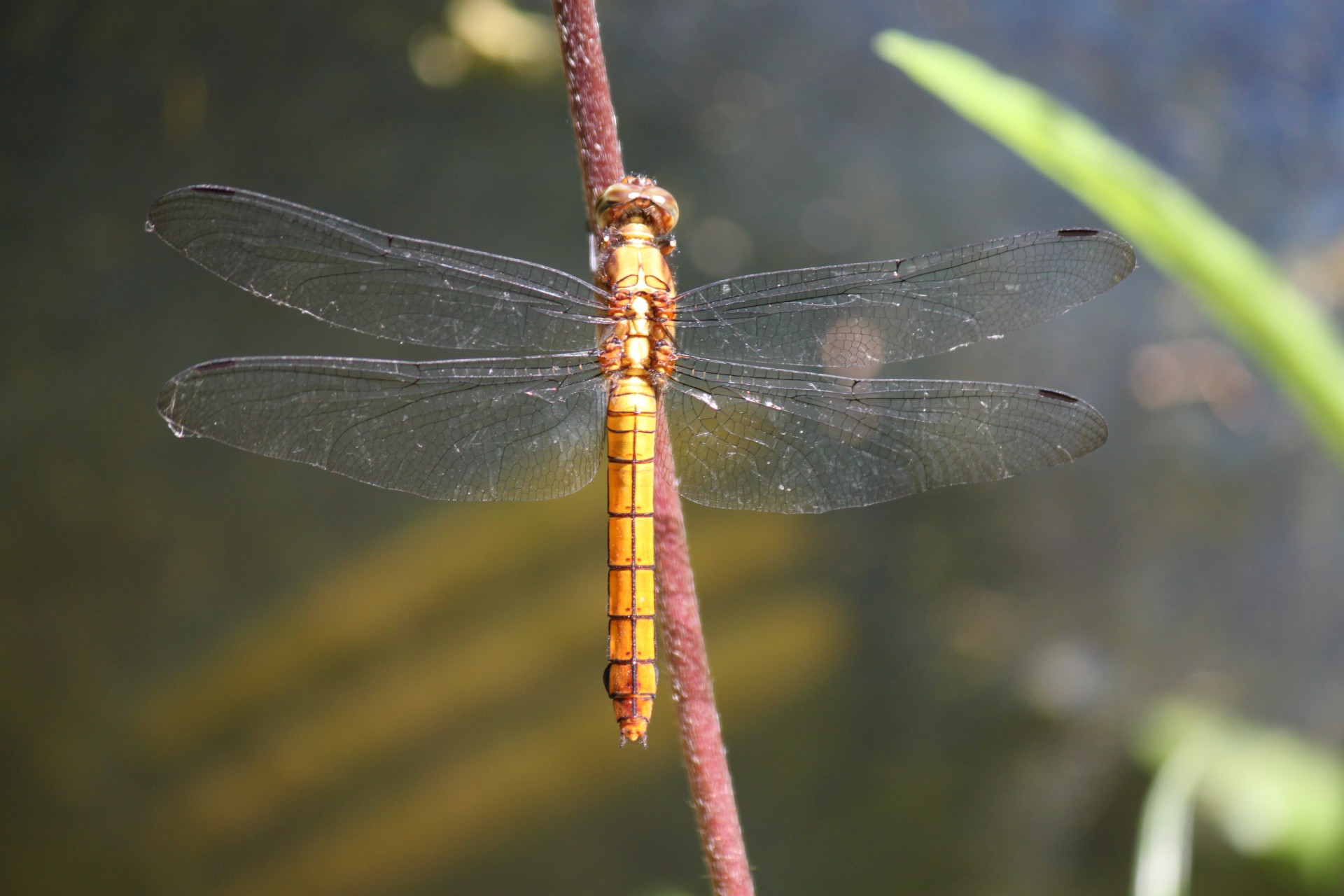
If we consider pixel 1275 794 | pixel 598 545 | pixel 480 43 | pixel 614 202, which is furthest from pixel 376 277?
pixel 1275 794

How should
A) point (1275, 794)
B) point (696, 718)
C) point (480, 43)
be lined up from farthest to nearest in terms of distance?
1. point (480, 43)
2. point (1275, 794)
3. point (696, 718)

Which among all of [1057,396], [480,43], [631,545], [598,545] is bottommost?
[631,545]

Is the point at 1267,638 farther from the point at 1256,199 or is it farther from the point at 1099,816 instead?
the point at 1256,199

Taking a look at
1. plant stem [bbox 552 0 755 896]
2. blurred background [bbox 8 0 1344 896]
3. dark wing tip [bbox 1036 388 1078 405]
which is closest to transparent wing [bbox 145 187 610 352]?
plant stem [bbox 552 0 755 896]

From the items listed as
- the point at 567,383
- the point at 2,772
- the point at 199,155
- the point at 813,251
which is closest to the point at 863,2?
the point at 813,251

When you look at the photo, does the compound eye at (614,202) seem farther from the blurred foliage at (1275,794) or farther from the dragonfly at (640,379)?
the blurred foliage at (1275,794)

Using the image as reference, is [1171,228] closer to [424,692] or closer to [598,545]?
[598,545]

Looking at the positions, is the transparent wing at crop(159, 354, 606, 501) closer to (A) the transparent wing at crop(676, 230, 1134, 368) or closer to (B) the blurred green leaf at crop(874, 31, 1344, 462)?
(A) the transparent wing at crop(676, 230, 1134, 368)

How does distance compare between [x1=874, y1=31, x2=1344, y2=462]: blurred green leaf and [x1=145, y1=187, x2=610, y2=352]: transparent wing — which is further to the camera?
[x1=145, y1=187, x2=610, y2=352]: transparent wing

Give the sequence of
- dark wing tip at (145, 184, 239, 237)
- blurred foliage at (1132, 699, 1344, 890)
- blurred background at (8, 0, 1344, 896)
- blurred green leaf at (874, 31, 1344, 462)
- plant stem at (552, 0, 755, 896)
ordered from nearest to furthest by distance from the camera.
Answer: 1. blurred green leaf at (874, 31, 1344, 462)
2. plant stem at (552, 0, 755, 896)
3. dark wing tip at (145, 184, 239, 237)
4. blurred foliage at (1132, 699, 1344, 890)
5. blurred background at (8, 0, 1344, 896)
